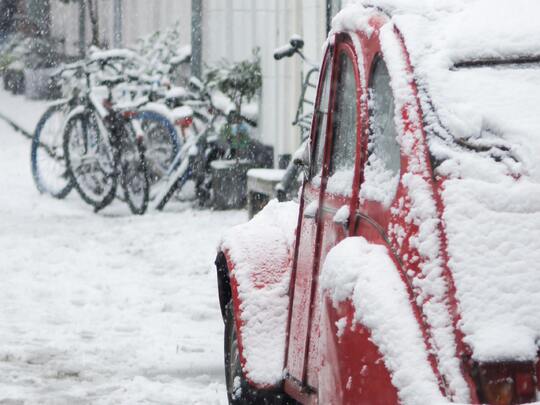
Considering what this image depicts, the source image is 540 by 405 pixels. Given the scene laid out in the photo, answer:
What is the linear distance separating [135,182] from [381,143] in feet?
30.9

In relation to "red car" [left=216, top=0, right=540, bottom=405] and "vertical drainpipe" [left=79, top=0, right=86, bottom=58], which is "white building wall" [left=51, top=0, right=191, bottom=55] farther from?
"red car" [left=216, top=0, right=540, bottom=405]

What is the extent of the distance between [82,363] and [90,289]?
7.24ft

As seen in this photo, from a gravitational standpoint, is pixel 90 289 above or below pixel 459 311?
below

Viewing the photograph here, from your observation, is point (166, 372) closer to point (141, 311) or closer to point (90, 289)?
point (141, 311)

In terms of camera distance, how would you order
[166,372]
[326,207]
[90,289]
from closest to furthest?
[326,207], [166,372], [90,289]

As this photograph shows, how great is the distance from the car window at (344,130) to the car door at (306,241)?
84 mm

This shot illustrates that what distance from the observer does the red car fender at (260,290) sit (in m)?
5.00

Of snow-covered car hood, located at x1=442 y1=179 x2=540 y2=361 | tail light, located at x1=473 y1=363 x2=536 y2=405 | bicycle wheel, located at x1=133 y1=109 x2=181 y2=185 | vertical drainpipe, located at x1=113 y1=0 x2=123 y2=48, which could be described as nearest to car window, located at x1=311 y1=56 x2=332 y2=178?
snow-covered car hood, located at x1=442 y1=179 x2=540 y2=361

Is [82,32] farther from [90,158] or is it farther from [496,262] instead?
[496,262]

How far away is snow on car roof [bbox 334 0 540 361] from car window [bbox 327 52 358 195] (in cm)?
41

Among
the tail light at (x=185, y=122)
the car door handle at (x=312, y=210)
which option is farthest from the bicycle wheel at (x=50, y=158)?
the car door handle at (x=312, y=210)

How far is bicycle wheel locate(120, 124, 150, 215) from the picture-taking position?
1305cm

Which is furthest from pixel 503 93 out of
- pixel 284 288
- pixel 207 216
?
pixel 207 216

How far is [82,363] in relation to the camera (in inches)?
279
